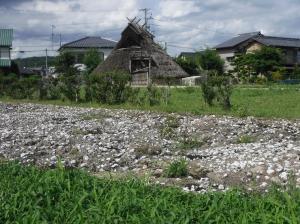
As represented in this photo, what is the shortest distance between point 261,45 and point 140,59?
1791 cm

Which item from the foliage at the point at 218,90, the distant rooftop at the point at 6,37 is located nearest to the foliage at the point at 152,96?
the foliage at the point at 218,90

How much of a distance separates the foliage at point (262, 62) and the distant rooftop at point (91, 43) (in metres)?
33.9

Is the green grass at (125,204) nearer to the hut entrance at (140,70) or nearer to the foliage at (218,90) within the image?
the foliage at (218,90)

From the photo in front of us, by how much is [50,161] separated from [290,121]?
8349 millimetres

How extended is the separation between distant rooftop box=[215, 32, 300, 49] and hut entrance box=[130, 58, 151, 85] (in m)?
17.8

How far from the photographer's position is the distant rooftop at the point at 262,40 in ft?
216

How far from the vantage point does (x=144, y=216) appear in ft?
17.3

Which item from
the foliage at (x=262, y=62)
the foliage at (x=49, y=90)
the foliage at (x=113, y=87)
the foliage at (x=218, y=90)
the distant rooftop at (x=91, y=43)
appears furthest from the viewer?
the distant rooftop at (x=91, y=43)

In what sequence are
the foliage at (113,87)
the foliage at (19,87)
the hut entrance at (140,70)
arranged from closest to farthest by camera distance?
the foliage at (113,87) < the foliage at (19,87) < the hut entrance at (140,70)

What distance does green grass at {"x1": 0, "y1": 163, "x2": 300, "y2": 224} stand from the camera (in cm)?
520

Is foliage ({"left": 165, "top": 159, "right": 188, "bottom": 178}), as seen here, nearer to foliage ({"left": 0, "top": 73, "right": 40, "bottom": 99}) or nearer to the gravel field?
the gravel field

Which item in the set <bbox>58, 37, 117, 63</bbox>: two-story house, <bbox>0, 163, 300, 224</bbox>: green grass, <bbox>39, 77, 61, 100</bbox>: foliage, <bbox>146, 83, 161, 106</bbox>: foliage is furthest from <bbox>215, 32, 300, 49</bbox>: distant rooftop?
<bbox>0, 163, 300, 224</bbox>: green grass

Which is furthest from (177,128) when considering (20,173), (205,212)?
(205,212)

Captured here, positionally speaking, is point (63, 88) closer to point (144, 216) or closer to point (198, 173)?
point (198, 173)
